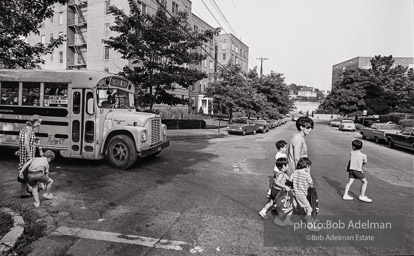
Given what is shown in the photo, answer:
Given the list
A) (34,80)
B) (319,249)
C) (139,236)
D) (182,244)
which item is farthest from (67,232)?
(34,80)

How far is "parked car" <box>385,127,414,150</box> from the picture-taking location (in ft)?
51.3

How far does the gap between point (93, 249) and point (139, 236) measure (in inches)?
27.4

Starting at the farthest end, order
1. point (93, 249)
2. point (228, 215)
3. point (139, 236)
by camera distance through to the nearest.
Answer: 1. point (228, 215)
2. point (139, 236)
3. point (93, 249)

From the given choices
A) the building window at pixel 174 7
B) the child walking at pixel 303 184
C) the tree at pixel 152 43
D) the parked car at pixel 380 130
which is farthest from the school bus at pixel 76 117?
the building window at pixel 174 7

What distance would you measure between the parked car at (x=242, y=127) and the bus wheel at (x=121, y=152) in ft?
52.7

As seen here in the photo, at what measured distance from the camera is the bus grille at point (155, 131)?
9.05 m

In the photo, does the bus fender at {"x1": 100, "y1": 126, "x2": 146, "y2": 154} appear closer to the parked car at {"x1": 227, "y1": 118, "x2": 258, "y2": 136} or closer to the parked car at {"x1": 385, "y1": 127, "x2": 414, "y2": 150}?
the parked car at {"x1": 385, "y1": 127, "x2": 414, "y2": 150}

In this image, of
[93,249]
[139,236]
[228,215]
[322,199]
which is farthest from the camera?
[322,199]

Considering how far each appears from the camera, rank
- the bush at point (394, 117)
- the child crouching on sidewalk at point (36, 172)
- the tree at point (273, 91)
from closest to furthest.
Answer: the child crouching on sidewalk at point (36, 172)
the bush at point (394, 117)
the tree at point (273, 91)

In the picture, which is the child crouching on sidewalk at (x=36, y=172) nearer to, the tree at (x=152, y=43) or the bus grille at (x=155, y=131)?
the bus grille at (x=155, y=131)

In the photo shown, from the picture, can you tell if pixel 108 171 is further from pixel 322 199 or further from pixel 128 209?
pixel 322 199

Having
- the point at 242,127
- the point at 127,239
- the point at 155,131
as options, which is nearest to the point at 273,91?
the point at 242,127

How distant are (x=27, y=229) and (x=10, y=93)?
663cm

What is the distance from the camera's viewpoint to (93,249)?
3859 millimetres
